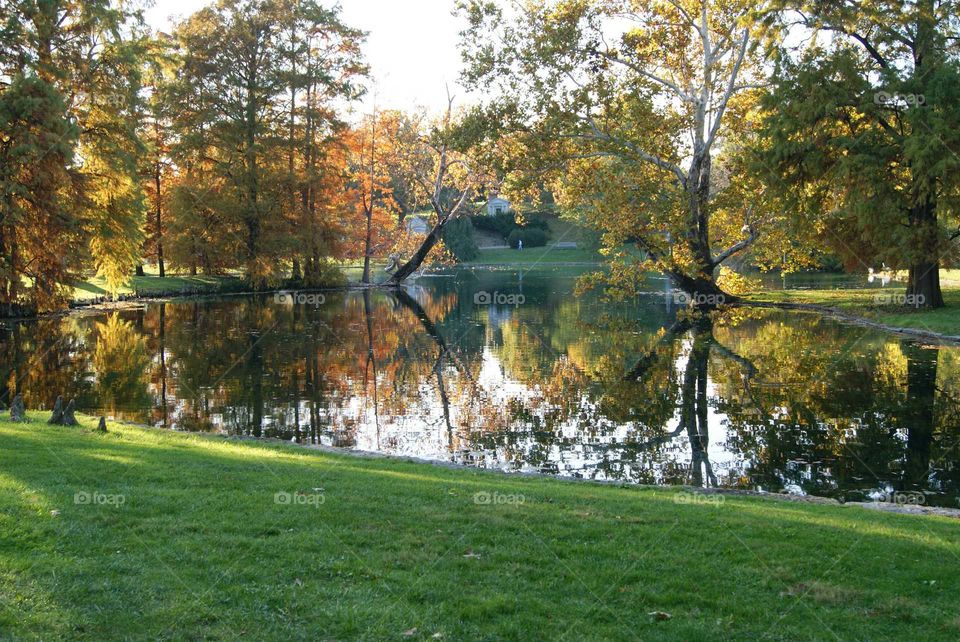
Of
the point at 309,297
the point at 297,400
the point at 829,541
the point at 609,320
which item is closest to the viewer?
the point at 829,541

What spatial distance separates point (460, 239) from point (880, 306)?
58.1 meters

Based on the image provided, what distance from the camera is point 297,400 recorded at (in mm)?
17766

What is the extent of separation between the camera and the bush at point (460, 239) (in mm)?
85556

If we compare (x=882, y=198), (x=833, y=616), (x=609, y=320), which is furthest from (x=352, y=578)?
(x=609, y=320)

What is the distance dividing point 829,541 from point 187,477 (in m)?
6.87

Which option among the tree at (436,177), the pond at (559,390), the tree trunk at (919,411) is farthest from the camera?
the tree at (436,177)

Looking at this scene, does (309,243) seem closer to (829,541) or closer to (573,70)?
(573,70)

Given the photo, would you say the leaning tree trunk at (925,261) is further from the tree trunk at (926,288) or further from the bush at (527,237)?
the bush at (527,237)

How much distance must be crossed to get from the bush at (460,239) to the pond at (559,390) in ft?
170

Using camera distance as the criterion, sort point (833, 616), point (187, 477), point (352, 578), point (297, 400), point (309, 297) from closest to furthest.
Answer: point (833, 616), point (352, 578), point (187, 477), point (297, 400), point (309, 297)

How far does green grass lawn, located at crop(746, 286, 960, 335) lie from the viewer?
27109 millimetres

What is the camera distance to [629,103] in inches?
1286

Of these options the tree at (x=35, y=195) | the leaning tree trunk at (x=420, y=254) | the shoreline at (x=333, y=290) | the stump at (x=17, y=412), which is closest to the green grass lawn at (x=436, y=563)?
the stump at (x=17, y=412)

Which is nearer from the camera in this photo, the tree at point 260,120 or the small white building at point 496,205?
the tree at point 260,120
